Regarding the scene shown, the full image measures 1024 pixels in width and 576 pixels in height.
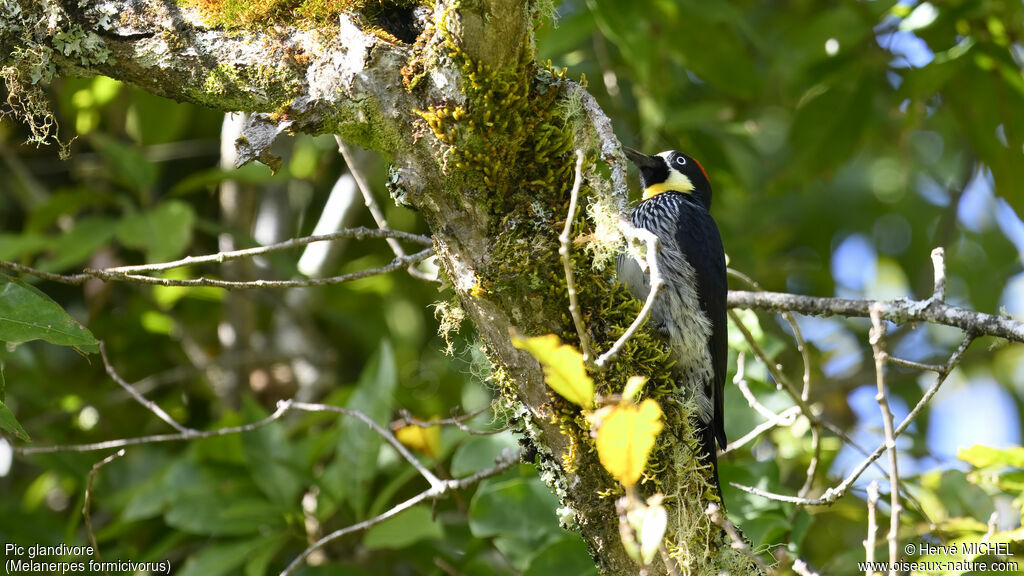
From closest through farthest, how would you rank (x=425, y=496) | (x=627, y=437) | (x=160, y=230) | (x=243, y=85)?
(x=627, y=437), (x=243, y=85), (x=425, y=496), (x=160, y=230)

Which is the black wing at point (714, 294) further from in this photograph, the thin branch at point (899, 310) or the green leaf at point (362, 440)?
the green leaf at point (362, 440)

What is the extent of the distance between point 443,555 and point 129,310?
2235mm

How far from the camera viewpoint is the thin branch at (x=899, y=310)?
2.12m

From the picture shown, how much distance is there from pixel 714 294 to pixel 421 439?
3.77ft

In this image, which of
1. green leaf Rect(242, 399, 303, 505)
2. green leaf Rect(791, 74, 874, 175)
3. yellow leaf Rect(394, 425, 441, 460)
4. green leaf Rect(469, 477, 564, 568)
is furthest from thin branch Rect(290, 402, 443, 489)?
green leaf Rect(791, 74, 874, 175)

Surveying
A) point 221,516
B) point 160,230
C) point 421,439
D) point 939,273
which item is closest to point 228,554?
point 221,516

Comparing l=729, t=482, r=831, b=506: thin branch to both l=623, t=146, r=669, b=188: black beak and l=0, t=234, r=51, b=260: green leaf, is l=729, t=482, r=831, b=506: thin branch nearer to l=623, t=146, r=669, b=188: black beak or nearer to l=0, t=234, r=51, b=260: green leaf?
l=623, t=146, r=669, b=188: black beak

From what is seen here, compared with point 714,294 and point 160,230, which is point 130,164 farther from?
point 714,294

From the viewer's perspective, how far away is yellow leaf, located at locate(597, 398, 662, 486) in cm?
125

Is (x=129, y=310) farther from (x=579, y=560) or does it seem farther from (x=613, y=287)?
(x=613, y=287)

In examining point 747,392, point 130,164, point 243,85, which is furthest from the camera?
point 130,164

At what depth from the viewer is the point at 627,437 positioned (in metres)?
1.26

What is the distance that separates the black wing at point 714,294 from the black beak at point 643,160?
0.70 meters

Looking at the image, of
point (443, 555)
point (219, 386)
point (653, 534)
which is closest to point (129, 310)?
point (219, 386)
